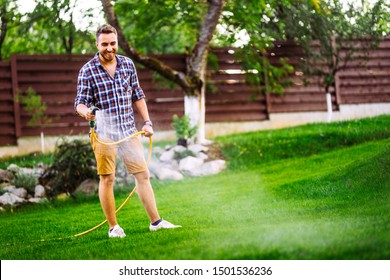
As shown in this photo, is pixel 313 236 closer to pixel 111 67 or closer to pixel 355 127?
pixel 111 67

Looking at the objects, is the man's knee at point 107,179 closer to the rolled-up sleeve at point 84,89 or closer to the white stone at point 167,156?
the rolled-up sleeve at point 84,89

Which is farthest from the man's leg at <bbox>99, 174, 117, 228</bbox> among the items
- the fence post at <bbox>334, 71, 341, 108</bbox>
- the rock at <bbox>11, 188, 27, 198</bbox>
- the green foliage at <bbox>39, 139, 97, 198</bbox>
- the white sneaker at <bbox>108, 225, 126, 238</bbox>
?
the fence post at <bbox>334, 71, 341, 108</bbox>

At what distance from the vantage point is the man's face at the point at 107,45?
443cm

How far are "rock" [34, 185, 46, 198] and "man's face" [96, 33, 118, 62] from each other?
3.74 m

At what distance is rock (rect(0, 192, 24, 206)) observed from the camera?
757 cm

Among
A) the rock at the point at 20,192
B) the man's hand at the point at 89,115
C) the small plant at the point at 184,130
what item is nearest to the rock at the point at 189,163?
the small plant at the point at 184,130

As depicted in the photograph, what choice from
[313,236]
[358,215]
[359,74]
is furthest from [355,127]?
[313,236]

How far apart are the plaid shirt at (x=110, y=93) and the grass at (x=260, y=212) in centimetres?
75

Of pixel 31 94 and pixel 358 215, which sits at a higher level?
pixel 31 94

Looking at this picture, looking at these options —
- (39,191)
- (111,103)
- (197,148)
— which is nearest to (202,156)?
(197,148)

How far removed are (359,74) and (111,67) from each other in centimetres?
757

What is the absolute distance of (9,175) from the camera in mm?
8625

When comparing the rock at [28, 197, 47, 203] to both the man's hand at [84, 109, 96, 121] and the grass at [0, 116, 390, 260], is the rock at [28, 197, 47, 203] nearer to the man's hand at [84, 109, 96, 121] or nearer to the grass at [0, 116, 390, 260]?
the grass at [0, 116, 390, 260]
